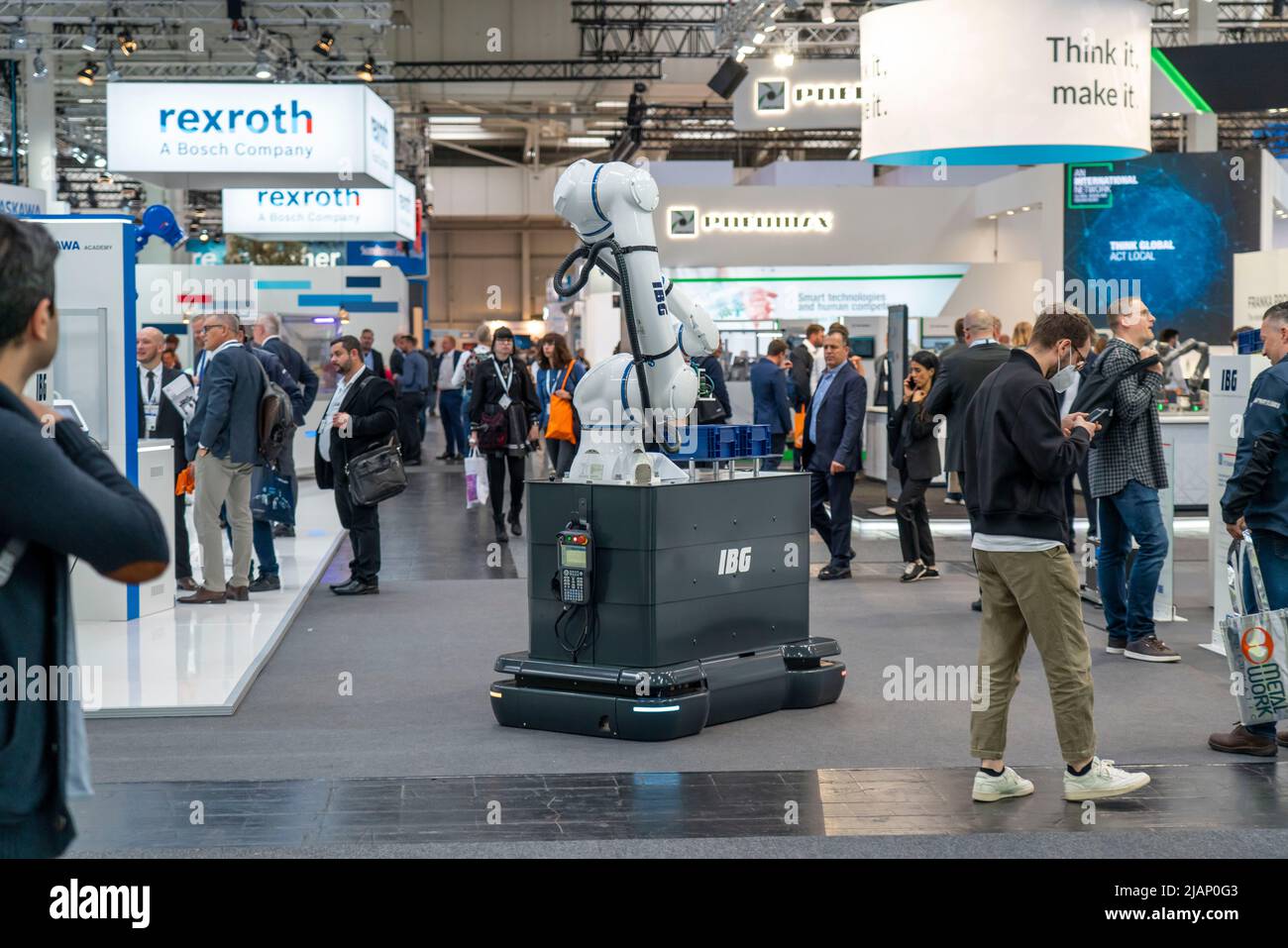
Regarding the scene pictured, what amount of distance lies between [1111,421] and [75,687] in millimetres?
5596

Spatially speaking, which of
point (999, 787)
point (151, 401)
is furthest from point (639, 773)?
point (151, 401)

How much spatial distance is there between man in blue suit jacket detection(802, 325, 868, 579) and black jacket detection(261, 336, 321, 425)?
4040 mm

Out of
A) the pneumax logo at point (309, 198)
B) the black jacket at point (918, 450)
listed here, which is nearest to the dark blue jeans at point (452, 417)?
the pneumax logo at point (309, 198)

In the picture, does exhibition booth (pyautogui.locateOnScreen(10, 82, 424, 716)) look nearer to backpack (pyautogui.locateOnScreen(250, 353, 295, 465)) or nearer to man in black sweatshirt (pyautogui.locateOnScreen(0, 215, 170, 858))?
backpack (pyautogui.locateOnScreen(250, 353, 295, 465))

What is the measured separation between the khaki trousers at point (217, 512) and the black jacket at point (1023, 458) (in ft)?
16.4

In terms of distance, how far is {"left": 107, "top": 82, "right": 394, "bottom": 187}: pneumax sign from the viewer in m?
12.3

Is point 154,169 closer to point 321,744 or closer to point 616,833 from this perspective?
point 321,744

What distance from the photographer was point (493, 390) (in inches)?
455

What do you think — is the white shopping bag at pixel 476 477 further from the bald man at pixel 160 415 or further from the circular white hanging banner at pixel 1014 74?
the circular white hanging banner at pixel 1014 74

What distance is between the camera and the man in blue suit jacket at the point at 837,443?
9.48 meters

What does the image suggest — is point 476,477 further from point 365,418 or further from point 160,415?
point 365,418

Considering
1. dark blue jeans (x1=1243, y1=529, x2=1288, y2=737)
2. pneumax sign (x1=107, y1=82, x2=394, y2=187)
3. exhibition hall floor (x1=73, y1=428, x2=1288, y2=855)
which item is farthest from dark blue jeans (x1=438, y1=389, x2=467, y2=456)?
dark blue jeans (x1=1243, y1=529, x2=1288, y2=737)
